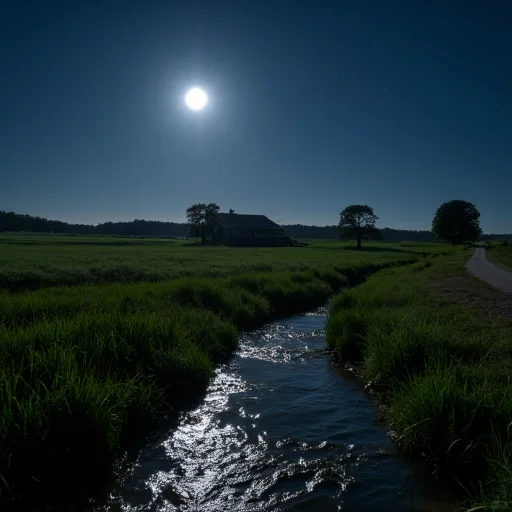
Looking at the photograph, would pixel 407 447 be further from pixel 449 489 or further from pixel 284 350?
pixel 284 350

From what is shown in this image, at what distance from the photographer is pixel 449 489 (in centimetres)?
529

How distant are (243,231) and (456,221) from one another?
66.2 metres

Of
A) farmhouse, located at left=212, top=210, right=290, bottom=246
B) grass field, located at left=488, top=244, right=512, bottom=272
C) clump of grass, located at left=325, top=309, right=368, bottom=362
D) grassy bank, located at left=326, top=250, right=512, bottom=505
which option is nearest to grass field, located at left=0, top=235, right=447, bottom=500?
clump of grass, located at left=325, top=309, right=368, bottom=362

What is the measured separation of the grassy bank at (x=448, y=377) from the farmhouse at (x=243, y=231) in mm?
72203

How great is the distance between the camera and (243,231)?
8906 cm

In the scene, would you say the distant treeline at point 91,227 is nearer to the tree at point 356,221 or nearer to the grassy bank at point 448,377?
the tree at point 356,221

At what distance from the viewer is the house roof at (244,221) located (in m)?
88.6

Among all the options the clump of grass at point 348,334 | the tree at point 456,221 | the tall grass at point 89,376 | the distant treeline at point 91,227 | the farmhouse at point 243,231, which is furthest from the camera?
the distant treeline at point 91,227

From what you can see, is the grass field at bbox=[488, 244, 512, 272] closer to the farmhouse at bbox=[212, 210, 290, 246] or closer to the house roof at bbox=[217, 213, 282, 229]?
the farmhouse at bbox=[212, 210, 290, 246]

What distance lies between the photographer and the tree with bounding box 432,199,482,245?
113125 millimetres

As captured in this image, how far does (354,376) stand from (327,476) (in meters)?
4.75

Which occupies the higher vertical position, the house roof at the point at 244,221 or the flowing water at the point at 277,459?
the house roof at the point at 244,221

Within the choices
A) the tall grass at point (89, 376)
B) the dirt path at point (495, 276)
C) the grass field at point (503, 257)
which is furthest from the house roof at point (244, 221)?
the tall grass at point (89, 376)

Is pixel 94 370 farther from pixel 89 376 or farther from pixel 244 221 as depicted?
pixel 244 221
